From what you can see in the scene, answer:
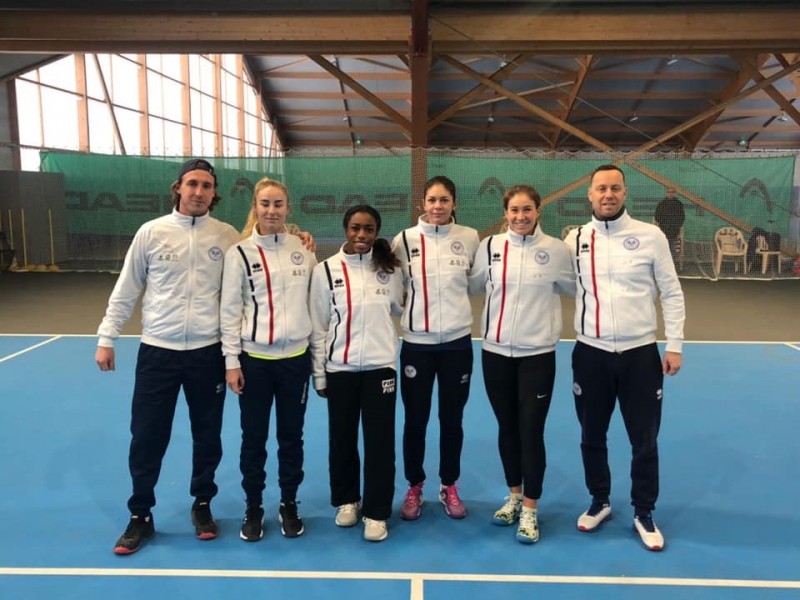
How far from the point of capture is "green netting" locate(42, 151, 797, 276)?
1130 cm

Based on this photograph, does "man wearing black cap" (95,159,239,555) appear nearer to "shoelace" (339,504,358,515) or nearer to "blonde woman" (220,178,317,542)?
"blonde woman" (220,178,317,542)

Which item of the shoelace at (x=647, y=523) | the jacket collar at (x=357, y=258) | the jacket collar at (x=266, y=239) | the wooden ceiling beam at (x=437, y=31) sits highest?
the wooden ceiling beam at (x=437, y=31)

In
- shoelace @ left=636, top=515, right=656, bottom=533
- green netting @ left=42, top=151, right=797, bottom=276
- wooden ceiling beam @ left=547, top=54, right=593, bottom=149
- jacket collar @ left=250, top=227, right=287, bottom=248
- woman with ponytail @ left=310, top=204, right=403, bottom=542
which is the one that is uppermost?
wooden ceiling beam @ left=547, top=54, right=593, bottom=149

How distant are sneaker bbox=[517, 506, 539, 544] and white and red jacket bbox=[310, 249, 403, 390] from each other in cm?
88

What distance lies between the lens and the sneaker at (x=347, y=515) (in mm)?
2873

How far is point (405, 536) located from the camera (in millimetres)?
2795

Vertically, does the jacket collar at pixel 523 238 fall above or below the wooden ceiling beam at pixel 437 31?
below

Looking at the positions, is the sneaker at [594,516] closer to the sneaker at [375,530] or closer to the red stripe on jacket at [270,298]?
the sneaker at [375,530]

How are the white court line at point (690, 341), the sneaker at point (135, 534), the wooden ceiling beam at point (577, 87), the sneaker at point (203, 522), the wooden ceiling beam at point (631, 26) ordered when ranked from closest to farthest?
1. the sneaker at point (135, 534)
2. the sneaker at point (203, 522)
3. the white court line at point (690, 341)
4. the wooden ceiling beam at point (631, 26)
5. the wooden ceiling beam at point (577, 87)

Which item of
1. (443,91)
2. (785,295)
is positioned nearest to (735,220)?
(785,295)

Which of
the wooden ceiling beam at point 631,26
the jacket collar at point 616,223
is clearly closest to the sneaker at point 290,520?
the jacket collar at point 616,223

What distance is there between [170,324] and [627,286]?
1.92 meters

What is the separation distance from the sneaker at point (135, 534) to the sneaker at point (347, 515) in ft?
2.67

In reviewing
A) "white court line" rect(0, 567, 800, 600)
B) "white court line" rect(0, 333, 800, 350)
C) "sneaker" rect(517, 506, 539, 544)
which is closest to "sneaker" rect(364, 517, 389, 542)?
"white court line" rect(0, 567, 800, 600)
